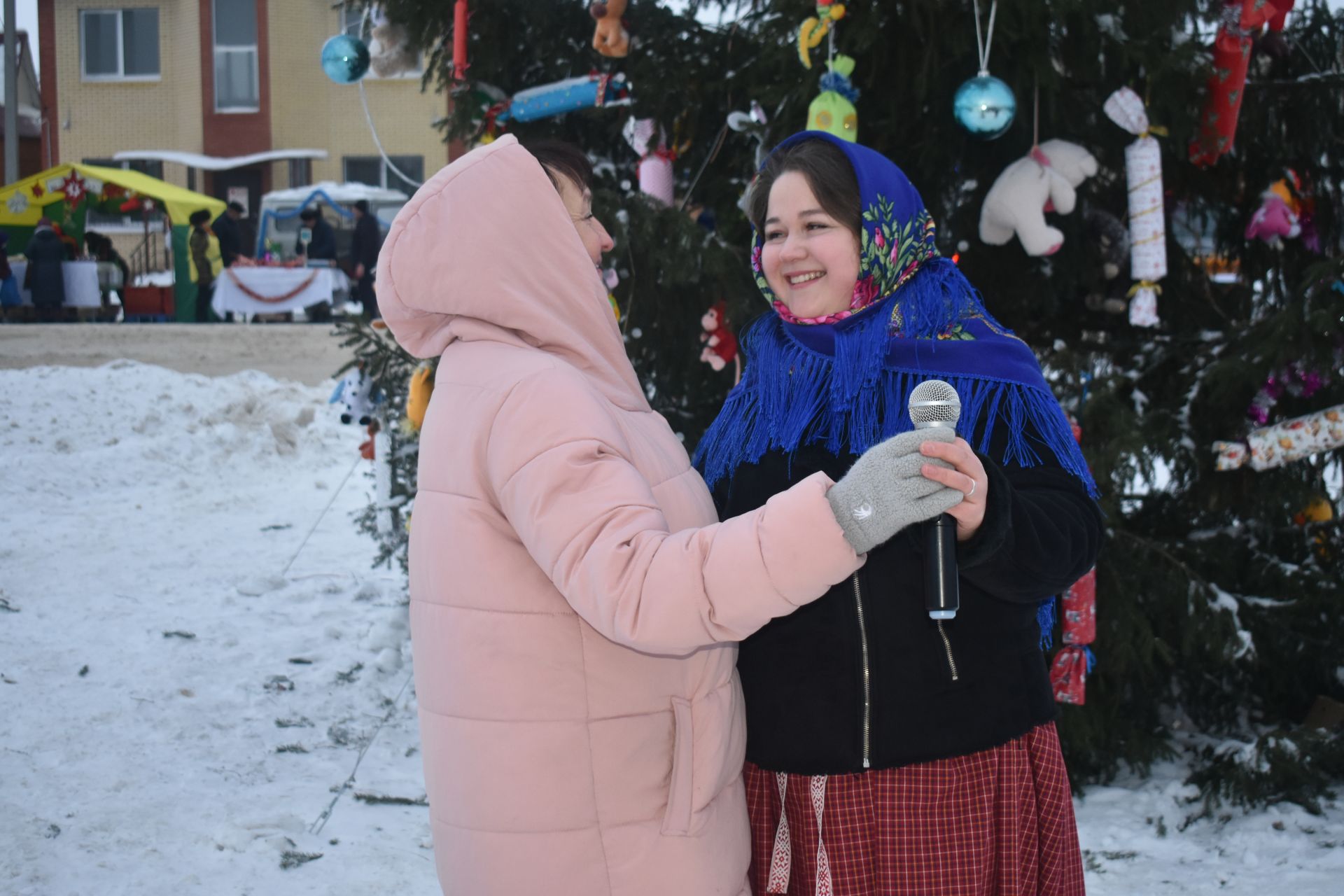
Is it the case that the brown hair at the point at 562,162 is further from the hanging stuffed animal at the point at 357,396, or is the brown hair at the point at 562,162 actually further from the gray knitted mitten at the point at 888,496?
the hanging stuffed animal at the point at 357,396

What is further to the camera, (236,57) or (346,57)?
(236,57)

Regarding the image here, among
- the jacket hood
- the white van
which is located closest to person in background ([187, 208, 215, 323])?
the white van

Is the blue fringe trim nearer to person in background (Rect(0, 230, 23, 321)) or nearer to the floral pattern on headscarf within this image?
the floral pattern on headscarf

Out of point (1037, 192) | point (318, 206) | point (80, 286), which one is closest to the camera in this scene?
point (1037, 192)

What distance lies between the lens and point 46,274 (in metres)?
15.4

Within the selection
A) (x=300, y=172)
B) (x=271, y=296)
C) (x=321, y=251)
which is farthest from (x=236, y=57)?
(x=271, y=296)

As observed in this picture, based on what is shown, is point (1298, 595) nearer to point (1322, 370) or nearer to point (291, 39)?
point (1322, 370)

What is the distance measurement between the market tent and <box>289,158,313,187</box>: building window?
5569 millimetres

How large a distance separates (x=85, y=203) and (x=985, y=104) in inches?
715

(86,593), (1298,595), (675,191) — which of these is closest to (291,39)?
(86,593)

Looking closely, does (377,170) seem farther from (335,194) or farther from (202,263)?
(202,263)

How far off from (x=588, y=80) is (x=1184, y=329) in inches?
93.3

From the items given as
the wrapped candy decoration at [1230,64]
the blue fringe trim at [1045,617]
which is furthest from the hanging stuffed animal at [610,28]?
the blue fringe trim at [1045,617]

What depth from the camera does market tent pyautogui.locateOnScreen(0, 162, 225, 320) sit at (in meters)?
17.2
